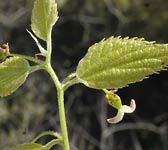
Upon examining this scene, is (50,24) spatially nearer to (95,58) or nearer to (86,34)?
(95,58)

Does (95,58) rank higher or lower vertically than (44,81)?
lower

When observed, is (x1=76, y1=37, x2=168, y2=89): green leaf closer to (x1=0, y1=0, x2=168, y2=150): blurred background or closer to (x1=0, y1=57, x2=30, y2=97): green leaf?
(x1=0, y1=57, x2=30, y2=97): green leaf

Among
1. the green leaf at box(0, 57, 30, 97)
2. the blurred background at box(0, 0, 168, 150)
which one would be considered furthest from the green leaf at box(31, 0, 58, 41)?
the blurred background at box(0, 0, 168, 150)

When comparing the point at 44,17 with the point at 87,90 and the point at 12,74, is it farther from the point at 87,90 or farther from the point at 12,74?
the point at 87,90

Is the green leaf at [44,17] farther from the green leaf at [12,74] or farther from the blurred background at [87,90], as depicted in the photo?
the blurred background at [87,90]

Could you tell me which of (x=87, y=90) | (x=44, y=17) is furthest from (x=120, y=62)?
(x=87, y=90)

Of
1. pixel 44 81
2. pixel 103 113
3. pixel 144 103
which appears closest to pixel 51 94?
pixel 44 81
